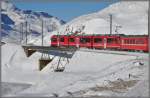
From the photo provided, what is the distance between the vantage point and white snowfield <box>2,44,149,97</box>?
39.3 m

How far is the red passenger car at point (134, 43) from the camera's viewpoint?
64.5m

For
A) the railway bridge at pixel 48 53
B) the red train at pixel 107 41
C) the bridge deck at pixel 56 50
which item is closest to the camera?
the red train at pixel 107 41

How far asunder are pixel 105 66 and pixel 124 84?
21827 millimetres

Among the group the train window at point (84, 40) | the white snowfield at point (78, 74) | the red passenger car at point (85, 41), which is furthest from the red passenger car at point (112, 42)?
the train window at point (84, 40)

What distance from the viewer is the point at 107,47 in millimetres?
74750

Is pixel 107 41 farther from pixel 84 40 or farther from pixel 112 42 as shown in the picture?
pixel 84 40

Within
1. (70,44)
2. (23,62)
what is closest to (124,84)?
(70,44)

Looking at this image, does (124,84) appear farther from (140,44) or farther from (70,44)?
(70,44)

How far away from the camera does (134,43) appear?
220 ft

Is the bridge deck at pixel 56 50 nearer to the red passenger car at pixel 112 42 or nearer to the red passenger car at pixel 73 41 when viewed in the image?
the red passenger car at pixel 73 41

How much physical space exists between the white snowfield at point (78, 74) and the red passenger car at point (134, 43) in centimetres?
367

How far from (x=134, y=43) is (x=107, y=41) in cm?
838

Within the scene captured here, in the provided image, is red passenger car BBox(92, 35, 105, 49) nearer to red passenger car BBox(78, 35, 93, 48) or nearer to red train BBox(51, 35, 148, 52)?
red train BBox(51, 35, 148, 52)

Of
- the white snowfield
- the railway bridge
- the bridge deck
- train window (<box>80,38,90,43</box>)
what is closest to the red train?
train window (<box>80,38,90,43</box>)
